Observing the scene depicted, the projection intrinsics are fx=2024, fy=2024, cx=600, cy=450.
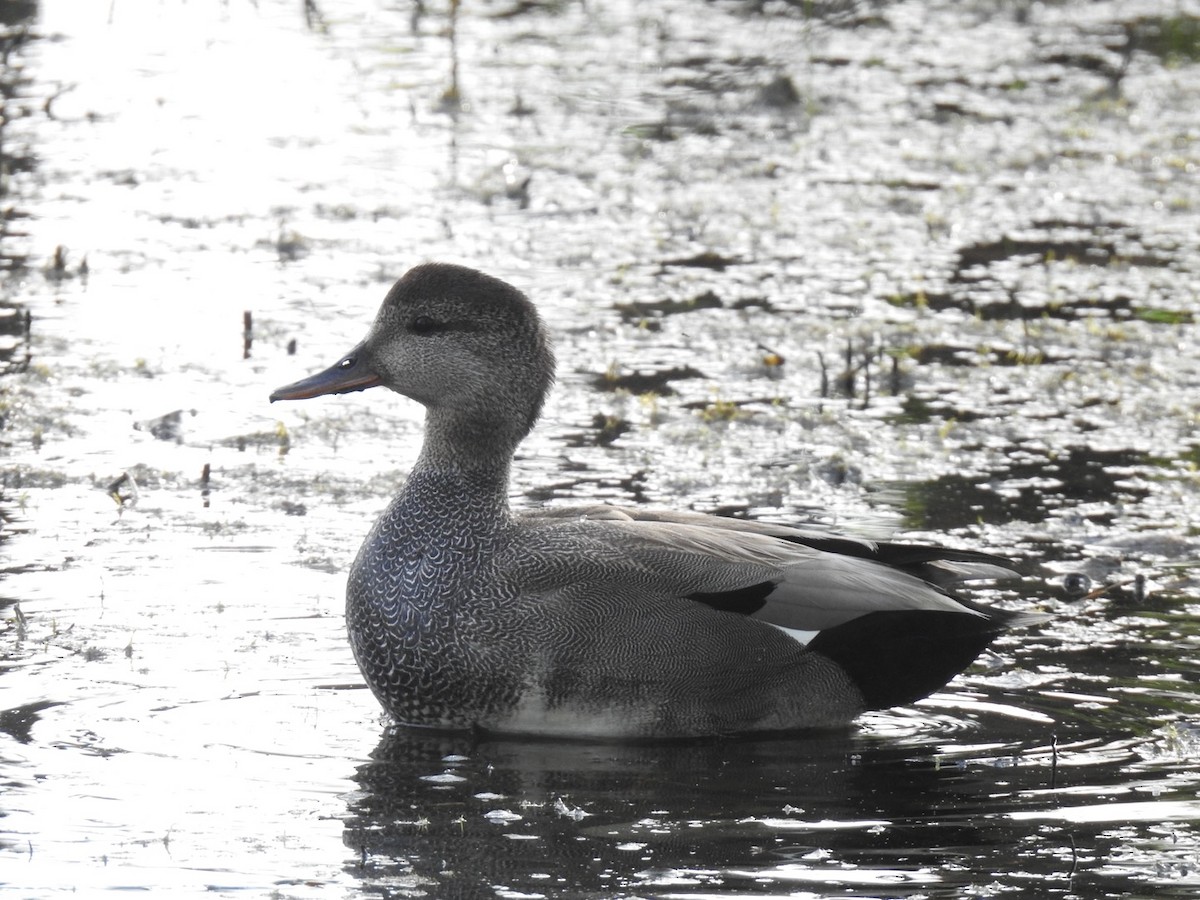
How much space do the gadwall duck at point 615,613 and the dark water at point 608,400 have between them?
15cm

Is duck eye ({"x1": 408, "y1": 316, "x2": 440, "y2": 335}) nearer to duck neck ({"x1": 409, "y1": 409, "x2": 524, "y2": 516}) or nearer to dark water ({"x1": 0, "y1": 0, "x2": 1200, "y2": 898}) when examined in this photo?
duck neck ({"x1": 409, "y1": 409, "x2": 524, "y2": 516})

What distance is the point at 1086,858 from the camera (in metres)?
4.77

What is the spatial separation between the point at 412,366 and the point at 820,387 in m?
3.14

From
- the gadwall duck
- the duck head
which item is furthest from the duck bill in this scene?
the gadwall duck

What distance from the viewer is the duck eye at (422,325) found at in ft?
19.5

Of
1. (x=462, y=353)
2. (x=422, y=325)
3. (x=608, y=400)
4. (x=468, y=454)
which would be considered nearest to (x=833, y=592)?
(x=468, y=454)

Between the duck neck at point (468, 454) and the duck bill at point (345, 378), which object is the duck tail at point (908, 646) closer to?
the duck neck at point (468, 454)

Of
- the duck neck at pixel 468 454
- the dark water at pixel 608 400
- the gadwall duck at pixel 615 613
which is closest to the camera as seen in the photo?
the dark water at pixel 608 400

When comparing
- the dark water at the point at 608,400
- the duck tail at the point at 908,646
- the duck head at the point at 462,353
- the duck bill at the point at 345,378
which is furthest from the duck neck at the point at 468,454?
the duck tail at the point at 908,646

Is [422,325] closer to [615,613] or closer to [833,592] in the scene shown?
[615,613]

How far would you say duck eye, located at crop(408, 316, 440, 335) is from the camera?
5949 millimetres

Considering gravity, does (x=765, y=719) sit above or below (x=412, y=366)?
below

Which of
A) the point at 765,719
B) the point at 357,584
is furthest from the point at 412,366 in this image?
the point at 765,719

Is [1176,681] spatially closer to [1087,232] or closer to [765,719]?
[765,719]
